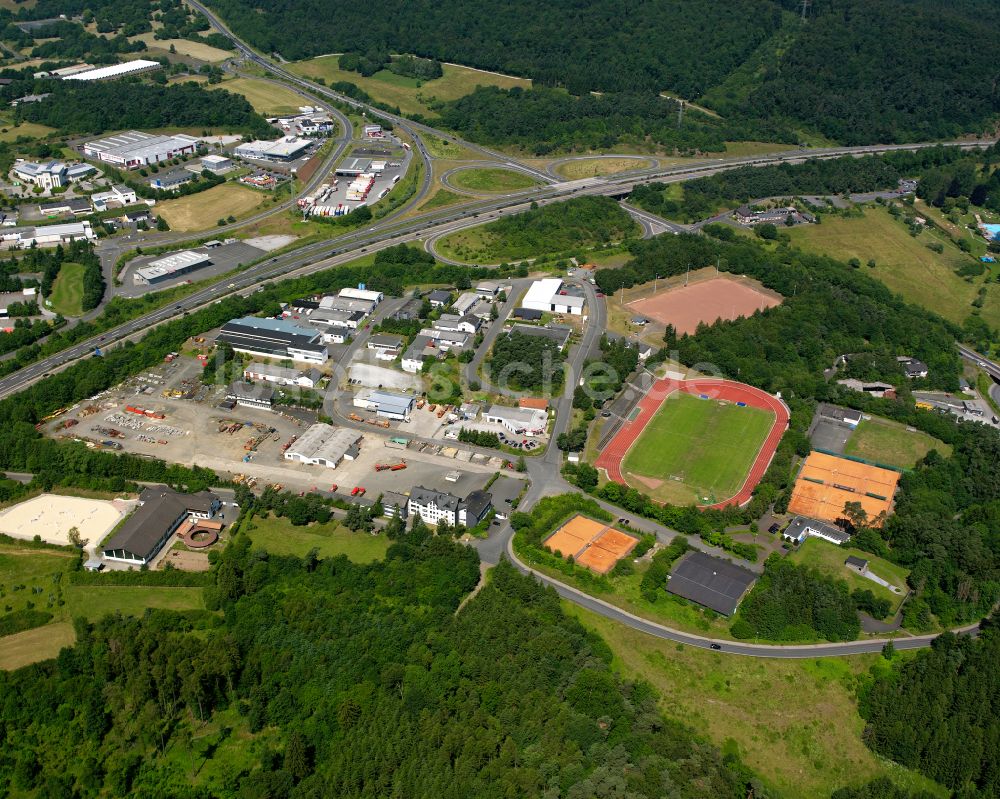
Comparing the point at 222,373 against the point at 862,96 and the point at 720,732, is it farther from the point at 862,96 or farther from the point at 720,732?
the point at 862,96

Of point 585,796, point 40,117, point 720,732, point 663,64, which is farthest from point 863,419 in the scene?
point 40,117

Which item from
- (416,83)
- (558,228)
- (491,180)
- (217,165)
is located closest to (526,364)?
(558,228)

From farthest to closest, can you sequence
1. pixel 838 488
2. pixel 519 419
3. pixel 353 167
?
pixel 353 167 < pixel 519 419 < pixel 838 488

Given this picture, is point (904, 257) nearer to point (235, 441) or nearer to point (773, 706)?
point (773, 706)

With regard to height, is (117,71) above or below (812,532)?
above

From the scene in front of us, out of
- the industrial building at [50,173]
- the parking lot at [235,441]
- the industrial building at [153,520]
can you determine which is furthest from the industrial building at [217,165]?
the industrial building at [153,520]

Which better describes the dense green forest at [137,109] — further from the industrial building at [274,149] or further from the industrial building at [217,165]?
the industrial building at [217,165]

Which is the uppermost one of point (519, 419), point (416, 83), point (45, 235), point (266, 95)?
point (416, 83)
